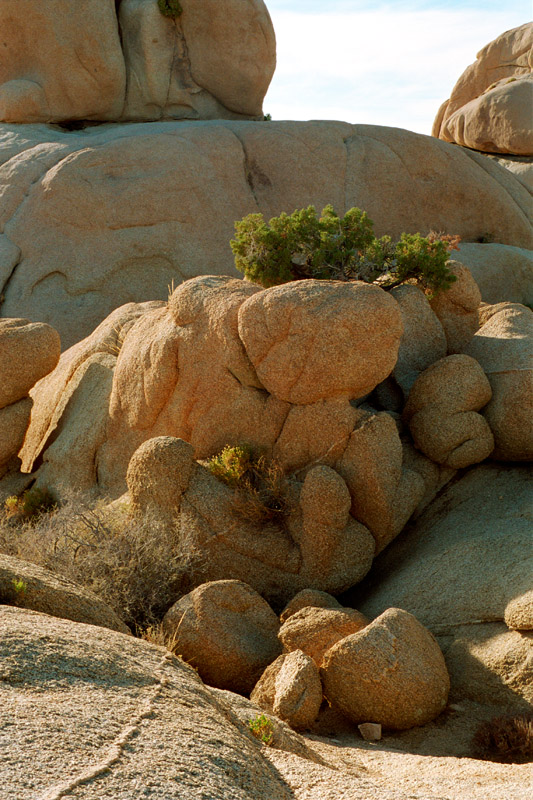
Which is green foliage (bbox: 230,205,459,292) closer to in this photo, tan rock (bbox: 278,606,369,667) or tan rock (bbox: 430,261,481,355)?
tan rock (bbox: 430,261,481,355)

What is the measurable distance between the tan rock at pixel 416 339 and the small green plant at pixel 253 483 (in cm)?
251

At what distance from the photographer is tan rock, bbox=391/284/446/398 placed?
11.3 meters

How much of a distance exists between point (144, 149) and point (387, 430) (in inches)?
462

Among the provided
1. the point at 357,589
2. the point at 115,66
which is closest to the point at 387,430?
the point at 357,589

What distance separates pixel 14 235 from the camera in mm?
18016

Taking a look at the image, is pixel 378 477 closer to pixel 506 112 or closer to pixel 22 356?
pixel 22 356

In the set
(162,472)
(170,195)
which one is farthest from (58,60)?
(162,472)

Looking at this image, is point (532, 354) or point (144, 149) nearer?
point (532, 354)

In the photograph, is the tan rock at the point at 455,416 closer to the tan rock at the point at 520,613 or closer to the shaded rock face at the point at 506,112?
the tan rock at the point at 520,613

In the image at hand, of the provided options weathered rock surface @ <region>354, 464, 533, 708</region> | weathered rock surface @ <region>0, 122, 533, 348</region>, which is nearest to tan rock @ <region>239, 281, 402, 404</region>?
weathered rock surface @ <region>354, 464, 533, 708</region>

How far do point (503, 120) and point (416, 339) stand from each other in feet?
55.9

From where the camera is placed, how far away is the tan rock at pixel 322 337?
9.53 m

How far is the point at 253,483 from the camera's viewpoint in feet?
32.5

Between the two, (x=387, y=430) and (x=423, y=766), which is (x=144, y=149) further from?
(x=423, y=766)
